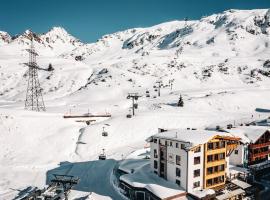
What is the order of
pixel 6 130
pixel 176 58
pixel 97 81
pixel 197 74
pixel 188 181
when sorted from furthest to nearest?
pixel 176 58, pixel 197 74, pixel 97 81, pixel 6 130, pixel 188 181

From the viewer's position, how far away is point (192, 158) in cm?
4747

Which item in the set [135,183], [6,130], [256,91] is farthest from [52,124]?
[256,91]

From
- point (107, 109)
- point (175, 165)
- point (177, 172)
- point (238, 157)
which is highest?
point (107, 109)

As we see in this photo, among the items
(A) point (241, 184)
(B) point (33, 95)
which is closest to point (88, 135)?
(A) point (241, 184)

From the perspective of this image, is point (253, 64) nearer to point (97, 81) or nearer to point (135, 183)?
point (97, 81)

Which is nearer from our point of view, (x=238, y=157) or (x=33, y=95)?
(x=238, y=157)

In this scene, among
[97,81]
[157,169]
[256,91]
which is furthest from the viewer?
[97,81]

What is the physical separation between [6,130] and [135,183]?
140ft

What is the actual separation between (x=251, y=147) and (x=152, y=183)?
79.3 feet

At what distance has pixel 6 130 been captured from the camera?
76.8m

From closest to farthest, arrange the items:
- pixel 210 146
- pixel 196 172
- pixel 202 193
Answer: pixel 202 193 → pixel 196 172 → pixel 210 146

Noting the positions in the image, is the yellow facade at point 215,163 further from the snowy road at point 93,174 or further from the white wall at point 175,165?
the snowy road at point 93,174

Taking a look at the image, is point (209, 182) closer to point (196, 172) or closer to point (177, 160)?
point (196, 172)

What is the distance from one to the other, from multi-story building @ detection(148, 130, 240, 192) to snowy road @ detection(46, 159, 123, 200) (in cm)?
931
